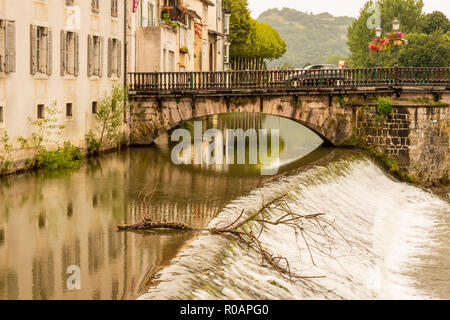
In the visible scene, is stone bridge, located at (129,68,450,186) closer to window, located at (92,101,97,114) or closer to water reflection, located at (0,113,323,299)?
window, located at (92,101,97,114)

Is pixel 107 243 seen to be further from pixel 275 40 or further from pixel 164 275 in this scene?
pixel 275 40

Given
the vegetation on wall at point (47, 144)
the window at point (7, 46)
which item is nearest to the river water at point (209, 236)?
the vegetation on wall at point (47, 144)

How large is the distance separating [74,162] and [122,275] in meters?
15.5

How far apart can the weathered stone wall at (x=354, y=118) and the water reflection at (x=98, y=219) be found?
17.6 feet

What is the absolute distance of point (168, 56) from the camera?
40.3 m

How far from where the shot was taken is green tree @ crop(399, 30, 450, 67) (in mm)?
87188

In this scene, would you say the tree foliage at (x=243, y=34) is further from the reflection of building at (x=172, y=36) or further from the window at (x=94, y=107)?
the window at (x=94, y=107)

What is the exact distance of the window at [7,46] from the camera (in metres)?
23.1

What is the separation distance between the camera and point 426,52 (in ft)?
287

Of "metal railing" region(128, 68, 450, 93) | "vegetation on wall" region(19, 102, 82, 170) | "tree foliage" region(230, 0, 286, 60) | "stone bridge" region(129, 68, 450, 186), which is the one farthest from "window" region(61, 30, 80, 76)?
"tree foliage" region(230, 0, 286, 60)

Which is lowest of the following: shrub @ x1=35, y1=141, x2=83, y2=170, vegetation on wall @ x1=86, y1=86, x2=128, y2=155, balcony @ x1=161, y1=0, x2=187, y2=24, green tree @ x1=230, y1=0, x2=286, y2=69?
shrub @ x1=35, y1=141, x2=83, y2=170

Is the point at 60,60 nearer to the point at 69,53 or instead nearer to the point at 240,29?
the point at 69,53

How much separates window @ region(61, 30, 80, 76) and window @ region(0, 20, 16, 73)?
3.97 metres

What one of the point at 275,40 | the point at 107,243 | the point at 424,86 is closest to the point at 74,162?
the point at 107,243
